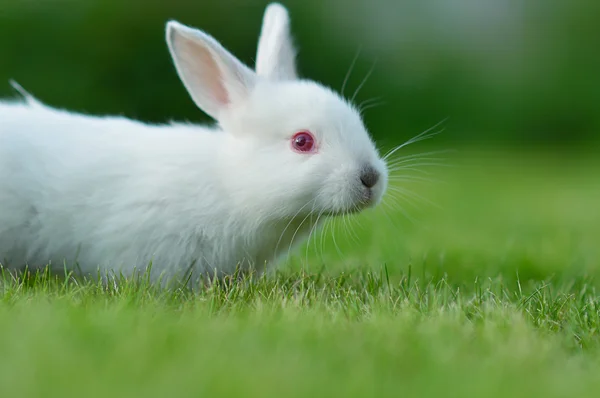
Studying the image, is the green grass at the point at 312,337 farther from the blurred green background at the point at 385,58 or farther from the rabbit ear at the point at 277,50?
the blurred green background at the point at 385,58

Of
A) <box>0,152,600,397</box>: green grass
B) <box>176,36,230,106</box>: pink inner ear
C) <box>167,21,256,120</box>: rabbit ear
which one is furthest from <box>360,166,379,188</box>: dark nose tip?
<box>176,36,230,106</box>: pink inner ear

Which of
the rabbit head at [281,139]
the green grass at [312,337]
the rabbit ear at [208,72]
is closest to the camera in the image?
the green grass at [312,337]

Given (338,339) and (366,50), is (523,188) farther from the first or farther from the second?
(338,339)

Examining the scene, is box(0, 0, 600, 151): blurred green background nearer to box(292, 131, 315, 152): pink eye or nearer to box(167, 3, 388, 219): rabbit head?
box(167, 3, 388, 219): rabbit head

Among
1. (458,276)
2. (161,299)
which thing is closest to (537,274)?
(458,276)

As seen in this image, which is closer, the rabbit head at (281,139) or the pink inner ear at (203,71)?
the rabbit head at (281,139)

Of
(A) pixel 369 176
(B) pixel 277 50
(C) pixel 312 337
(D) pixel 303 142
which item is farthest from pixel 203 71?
(C) pixel 312 337

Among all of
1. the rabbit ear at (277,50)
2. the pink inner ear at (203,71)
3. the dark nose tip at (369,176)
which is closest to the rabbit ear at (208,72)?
the pink inner ear at (203,71)

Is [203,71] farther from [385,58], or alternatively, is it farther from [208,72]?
[385,58]
